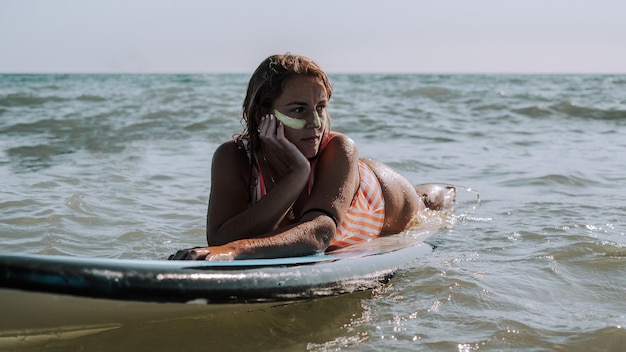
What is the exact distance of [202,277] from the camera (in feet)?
8.63

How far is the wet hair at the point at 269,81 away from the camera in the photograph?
359 cm

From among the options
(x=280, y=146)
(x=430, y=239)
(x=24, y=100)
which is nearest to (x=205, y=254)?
(x=280, y=146)

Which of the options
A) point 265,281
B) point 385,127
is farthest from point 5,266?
point 385,127

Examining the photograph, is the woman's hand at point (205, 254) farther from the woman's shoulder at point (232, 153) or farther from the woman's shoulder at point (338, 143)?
the woman's shoulder at point (338, 143)

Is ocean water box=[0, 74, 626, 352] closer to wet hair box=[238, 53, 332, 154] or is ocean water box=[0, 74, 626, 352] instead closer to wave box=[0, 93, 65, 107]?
wet hair box=[238, 53, 332, 154]

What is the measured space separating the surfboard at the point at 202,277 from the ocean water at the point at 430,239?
0.15 meters

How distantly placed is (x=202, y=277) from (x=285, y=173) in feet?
4.08

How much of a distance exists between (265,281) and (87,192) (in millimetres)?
4063

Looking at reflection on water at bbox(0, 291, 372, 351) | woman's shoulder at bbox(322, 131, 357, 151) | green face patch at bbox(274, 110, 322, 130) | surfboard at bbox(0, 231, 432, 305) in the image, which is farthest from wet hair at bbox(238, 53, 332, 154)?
reflection on water at bbox(0, 291, 372, 351)

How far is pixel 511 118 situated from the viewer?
1441 cm

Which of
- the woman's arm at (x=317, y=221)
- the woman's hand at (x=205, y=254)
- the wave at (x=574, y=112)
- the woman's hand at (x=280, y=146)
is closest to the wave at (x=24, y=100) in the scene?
the wave at (x=574, y=112)

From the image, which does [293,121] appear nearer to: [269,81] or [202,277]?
[269,81]

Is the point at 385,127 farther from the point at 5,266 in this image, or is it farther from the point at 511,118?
the point at 5,266

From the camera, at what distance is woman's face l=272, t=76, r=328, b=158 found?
3578mm
